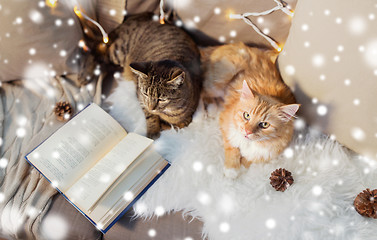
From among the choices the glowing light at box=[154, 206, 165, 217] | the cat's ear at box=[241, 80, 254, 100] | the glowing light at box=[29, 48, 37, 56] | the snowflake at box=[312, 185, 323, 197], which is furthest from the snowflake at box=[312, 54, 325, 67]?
the glowing light at box=[29, 48, 37, 56]

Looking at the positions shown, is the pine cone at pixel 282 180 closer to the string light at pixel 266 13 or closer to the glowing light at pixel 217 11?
the string light at pixel 266 13

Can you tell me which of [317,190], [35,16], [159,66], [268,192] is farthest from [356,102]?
[35,16]

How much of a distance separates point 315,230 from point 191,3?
44.4 inches

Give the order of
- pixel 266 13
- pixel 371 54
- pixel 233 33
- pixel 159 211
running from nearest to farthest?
pixel 371 54 → pixel 159 211 → pixel 266 13 → pixel 233 33

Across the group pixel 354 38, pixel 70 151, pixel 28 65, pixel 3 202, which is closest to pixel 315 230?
pixel 354 38

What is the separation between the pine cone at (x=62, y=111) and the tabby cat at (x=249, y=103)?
0.70 meters

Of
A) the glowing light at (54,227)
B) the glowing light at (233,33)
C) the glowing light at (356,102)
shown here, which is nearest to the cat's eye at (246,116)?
the glowing light at (356,102)

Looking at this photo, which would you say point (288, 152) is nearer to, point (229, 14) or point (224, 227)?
point (224, 227)

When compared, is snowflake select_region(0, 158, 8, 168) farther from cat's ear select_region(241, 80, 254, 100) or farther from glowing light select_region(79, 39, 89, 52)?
cat's ear select_region(241, 80, 254, 100)

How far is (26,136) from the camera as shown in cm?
117

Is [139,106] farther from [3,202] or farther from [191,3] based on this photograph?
[3,202]

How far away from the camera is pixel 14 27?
3.57 feet

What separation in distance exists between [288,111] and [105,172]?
776 mm

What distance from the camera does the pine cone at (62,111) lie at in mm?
1203
